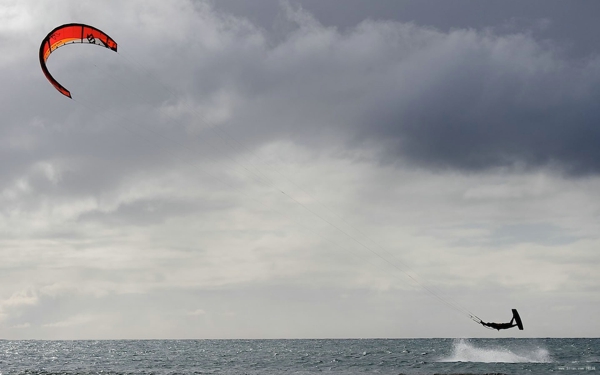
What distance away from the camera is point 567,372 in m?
48.5

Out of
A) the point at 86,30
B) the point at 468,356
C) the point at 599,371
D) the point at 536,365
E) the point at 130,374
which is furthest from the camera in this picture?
the point at 468,356

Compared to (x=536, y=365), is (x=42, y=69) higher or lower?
higher

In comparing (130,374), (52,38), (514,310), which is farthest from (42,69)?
(514,310)

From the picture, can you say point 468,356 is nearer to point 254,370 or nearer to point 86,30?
point 254,370

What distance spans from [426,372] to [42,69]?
3667 cm

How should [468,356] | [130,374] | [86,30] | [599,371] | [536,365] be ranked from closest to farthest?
[86,30] → [130,374] → [599,371] → [536,365] → [468,356]

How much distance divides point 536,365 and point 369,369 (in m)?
16.9

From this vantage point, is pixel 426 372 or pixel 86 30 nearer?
pixel 86 30

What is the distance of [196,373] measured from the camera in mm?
47656

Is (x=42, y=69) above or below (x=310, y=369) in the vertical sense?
above

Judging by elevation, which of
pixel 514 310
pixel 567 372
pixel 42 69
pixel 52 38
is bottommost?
pixel 567 372

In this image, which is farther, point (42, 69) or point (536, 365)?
point (536, 365)

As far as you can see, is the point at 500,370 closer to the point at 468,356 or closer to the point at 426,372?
the point at 426,372

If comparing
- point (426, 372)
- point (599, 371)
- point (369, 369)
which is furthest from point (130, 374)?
point (599, 371)
